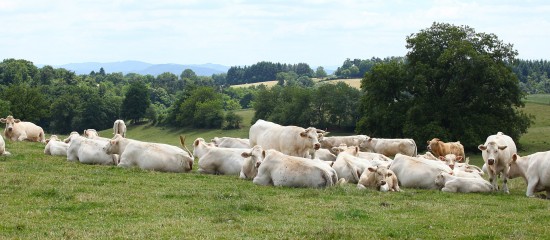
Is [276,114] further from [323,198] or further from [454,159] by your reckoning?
[323,198]

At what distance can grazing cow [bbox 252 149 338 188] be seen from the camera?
17.4 meters

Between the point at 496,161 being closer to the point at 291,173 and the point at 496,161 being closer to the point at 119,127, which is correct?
the point at 291,173

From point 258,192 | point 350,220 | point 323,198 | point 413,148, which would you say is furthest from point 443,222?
point 413,148

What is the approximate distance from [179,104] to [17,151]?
294ft

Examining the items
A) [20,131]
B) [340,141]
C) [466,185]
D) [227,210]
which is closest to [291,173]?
[466,185]

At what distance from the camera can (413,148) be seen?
3684 cm

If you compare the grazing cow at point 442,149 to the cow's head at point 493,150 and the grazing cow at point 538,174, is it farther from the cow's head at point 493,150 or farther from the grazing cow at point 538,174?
the grazing cow at point 538,174

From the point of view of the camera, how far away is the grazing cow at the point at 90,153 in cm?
2198

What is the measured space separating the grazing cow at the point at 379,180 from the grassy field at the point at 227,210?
2.18 feet

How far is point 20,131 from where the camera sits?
3281 centimetres

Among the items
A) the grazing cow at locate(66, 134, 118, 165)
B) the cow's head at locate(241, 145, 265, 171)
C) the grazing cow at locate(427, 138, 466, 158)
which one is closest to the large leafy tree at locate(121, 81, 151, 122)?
the grazing cow at locate(427, 138, 466, 158)

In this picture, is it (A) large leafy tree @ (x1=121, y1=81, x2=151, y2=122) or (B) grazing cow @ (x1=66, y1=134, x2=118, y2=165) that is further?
(A) large leafy tree @ (x1=121, y1=81, x2=151, y2=122)

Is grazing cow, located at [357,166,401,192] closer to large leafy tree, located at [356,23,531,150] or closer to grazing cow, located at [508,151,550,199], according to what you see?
grazing cow, located at [508,151,550,199]

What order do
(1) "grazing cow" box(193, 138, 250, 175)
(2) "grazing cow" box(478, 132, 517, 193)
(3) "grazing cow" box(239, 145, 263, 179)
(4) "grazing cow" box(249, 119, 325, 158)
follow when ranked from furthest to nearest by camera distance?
(4) "grazing cow" box(249, 119, 325, 158) → (1) "grazing cow" box(193, 138, 250, 175) → (3) "grazing cow" box(239, 145, 263, 179) → (2) "grazing cow" box(478, 132, 517, 193)
